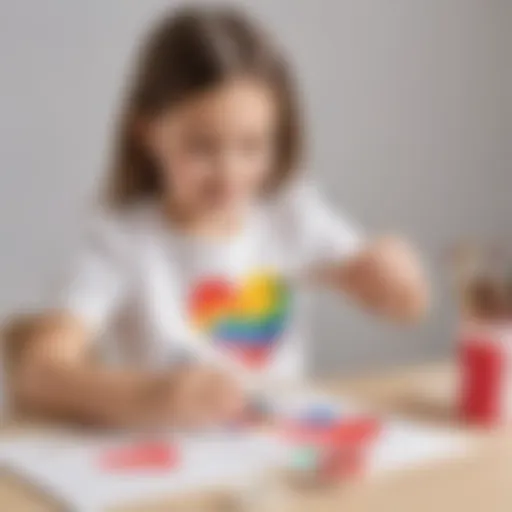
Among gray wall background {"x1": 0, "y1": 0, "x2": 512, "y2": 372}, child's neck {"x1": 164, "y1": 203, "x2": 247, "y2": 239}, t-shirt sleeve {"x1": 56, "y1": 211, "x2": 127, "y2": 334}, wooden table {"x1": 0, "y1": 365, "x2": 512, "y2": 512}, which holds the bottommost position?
wooden table {"x1": 0, "y1": 365, "x2": 512, "y2": 512}

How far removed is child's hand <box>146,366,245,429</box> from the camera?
103cm

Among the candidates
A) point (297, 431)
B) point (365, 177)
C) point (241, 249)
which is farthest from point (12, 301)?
point (297, 431)

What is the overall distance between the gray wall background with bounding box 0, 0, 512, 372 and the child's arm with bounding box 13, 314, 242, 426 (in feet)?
2.01

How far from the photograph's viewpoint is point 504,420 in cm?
109

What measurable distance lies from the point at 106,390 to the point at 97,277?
7.9 inches

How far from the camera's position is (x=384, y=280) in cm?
131

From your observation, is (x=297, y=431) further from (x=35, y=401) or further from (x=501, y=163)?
(x=501, y=163)

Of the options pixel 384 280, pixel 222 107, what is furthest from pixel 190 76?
pixel 384 280

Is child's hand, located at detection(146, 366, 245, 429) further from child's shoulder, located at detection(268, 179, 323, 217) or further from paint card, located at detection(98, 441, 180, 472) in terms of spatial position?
child's shoulder, located at detection(268, 179, 323, 217)

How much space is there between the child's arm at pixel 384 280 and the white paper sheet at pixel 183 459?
10.1 inches

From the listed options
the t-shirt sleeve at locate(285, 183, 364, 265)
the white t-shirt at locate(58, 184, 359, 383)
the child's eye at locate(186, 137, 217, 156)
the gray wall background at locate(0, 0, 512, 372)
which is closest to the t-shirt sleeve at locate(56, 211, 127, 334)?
the white t-shirt at locate(58, 184, 359, 383)

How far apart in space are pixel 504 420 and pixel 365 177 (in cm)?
95

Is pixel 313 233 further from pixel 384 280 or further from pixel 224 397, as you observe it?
pixel 224 397

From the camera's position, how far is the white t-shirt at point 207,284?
128 cm
